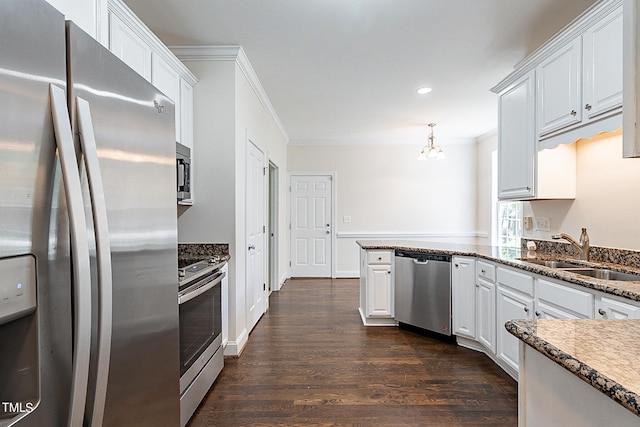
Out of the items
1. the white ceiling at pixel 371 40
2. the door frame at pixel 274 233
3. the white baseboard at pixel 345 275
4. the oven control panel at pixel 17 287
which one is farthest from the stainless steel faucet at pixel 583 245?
the white baseboard at pixel 345 275

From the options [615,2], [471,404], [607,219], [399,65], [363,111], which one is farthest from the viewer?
[363,111]

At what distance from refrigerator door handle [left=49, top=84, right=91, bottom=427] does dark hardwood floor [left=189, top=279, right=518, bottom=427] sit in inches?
60.1

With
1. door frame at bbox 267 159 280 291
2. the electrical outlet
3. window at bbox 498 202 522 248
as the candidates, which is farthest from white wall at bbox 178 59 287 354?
window at bbox 498 202 522 248

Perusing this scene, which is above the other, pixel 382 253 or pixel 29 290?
pixel 29 290

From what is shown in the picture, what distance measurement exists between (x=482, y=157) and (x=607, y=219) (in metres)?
3.90

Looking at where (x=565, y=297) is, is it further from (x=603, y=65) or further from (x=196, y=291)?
(x=196, y=291)

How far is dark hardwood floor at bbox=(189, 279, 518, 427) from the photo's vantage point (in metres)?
2.01

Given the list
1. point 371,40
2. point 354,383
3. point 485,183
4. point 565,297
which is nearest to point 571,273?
point 565,297

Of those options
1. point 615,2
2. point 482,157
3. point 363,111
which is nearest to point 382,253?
point 363,111

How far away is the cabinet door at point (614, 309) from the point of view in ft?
4.86

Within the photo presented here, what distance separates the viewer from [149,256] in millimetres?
1025

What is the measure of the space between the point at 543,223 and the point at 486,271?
831 millimetres

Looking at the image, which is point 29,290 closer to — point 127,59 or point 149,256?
point 149,256

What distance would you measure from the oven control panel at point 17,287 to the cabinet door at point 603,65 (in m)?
2.69
